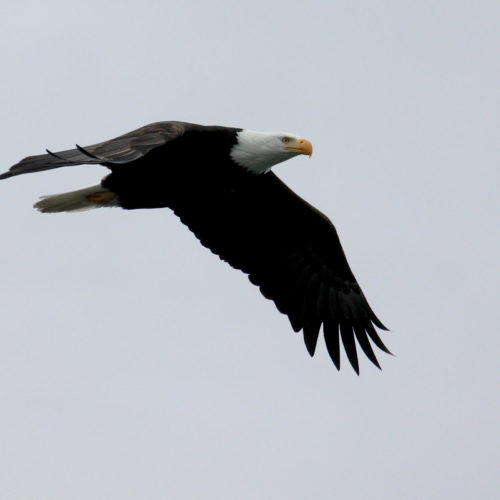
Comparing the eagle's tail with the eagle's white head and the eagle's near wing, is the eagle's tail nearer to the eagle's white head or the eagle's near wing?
the eagle's near wing

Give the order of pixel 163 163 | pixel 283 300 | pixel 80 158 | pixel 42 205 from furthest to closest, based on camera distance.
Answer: pixel 283 300, pixel 42 205, pixel 163 163, pixel 80 158

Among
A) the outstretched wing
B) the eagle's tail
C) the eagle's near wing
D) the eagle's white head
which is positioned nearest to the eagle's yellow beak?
the eagle's white head

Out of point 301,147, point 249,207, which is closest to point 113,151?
point 301,147

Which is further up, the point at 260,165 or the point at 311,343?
the point at 260,165

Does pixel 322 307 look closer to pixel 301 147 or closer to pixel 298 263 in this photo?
pixel 298 263

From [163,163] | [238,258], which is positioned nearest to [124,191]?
[163,163]

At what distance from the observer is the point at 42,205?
1301cm

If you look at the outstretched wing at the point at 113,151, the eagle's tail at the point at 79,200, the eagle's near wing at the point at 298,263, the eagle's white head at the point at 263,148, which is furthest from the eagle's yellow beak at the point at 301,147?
the eagle's tail at the point at 79,200

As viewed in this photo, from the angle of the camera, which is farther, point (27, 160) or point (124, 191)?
point (124, 191)

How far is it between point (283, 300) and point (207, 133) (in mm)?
2629

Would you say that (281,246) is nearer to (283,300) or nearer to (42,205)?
(283,300)

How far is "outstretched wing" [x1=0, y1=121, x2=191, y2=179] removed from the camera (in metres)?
9.94

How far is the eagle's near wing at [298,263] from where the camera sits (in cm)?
1359

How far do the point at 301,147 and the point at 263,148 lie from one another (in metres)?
0.37
